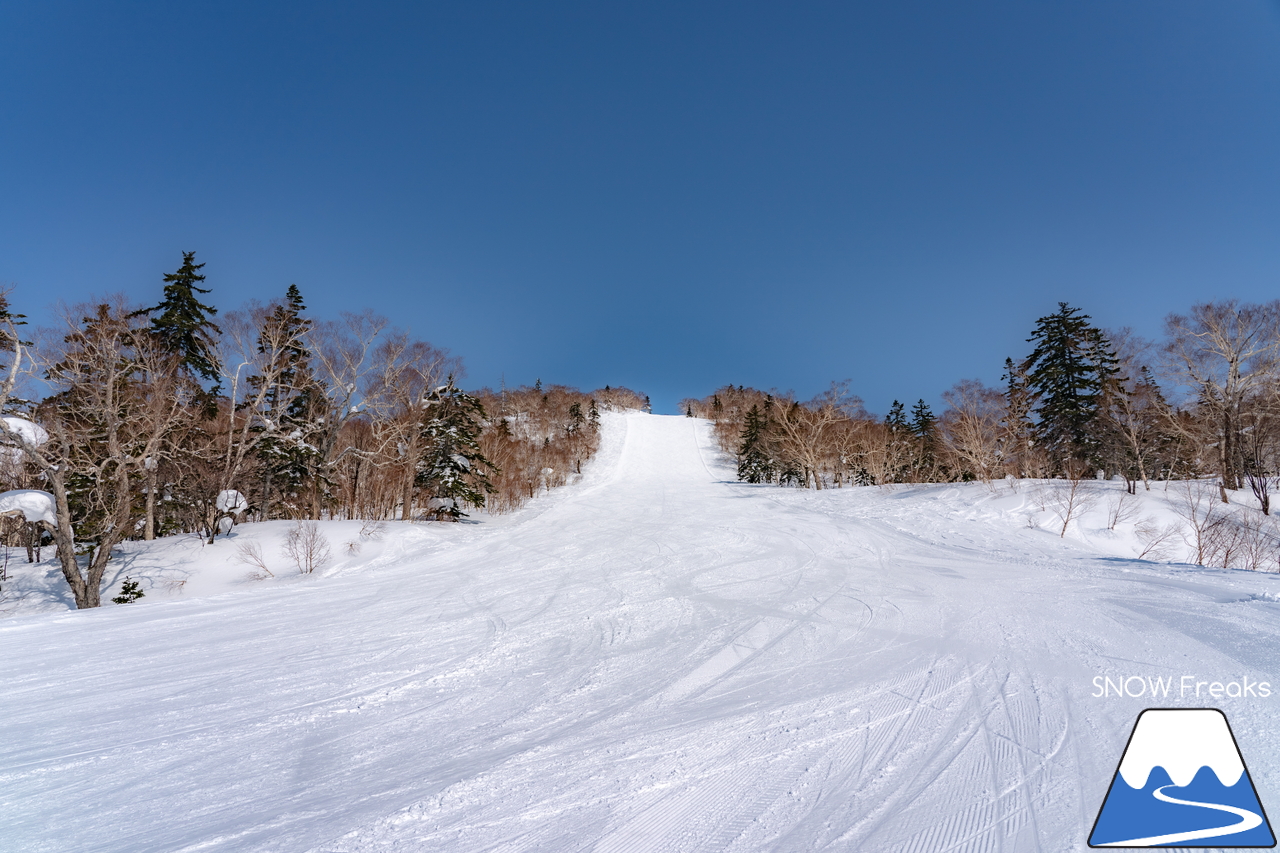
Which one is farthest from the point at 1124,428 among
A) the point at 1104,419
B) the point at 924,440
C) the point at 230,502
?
the point at 230,502

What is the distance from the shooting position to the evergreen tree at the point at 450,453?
19312 millimetres

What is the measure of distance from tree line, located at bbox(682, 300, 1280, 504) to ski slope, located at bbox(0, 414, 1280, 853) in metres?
13.8

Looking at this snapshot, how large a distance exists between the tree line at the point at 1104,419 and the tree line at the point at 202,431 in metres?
22.3

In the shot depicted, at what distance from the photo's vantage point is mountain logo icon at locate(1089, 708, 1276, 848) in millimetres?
2023

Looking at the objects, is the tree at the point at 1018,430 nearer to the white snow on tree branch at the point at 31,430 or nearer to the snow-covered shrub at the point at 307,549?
the snow-covered shrub at the point at 307,549

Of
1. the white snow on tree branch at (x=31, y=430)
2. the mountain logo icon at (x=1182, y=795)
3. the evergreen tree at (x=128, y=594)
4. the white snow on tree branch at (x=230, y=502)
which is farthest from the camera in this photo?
the white snow on tree branch at (x=230, y=502)

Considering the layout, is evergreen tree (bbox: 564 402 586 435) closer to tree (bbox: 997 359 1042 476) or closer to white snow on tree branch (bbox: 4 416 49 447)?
tree (bbox: 997 359 1042 476)

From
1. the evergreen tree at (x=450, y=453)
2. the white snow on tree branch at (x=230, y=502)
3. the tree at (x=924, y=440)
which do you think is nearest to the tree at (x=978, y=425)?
the tree at (x=924, y=440)

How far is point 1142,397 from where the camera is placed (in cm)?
2247

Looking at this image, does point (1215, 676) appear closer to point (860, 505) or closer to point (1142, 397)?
point (860, 505)

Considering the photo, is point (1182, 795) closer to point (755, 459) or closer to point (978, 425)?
point (978, 425)

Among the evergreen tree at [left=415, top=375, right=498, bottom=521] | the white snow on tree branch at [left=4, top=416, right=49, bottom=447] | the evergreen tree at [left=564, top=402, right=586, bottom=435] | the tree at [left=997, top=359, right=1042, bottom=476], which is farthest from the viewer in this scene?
the evergreen tree at [left=564, top=402, right=586, bottom=435]

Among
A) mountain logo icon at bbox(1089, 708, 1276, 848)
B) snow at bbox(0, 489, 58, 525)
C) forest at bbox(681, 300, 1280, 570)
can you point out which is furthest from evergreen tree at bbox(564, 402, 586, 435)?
mountain logo icon at bbox(1089, 708, 1276, 848)

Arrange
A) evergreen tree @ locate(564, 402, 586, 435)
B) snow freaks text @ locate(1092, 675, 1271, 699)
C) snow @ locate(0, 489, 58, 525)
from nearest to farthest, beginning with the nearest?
snow freaks text @ locate(1092, 675, 1271, 699)
snow @ locate(0, 489, 58, 525)
evergreen tree @ locate(564, 402, 586, 435)
